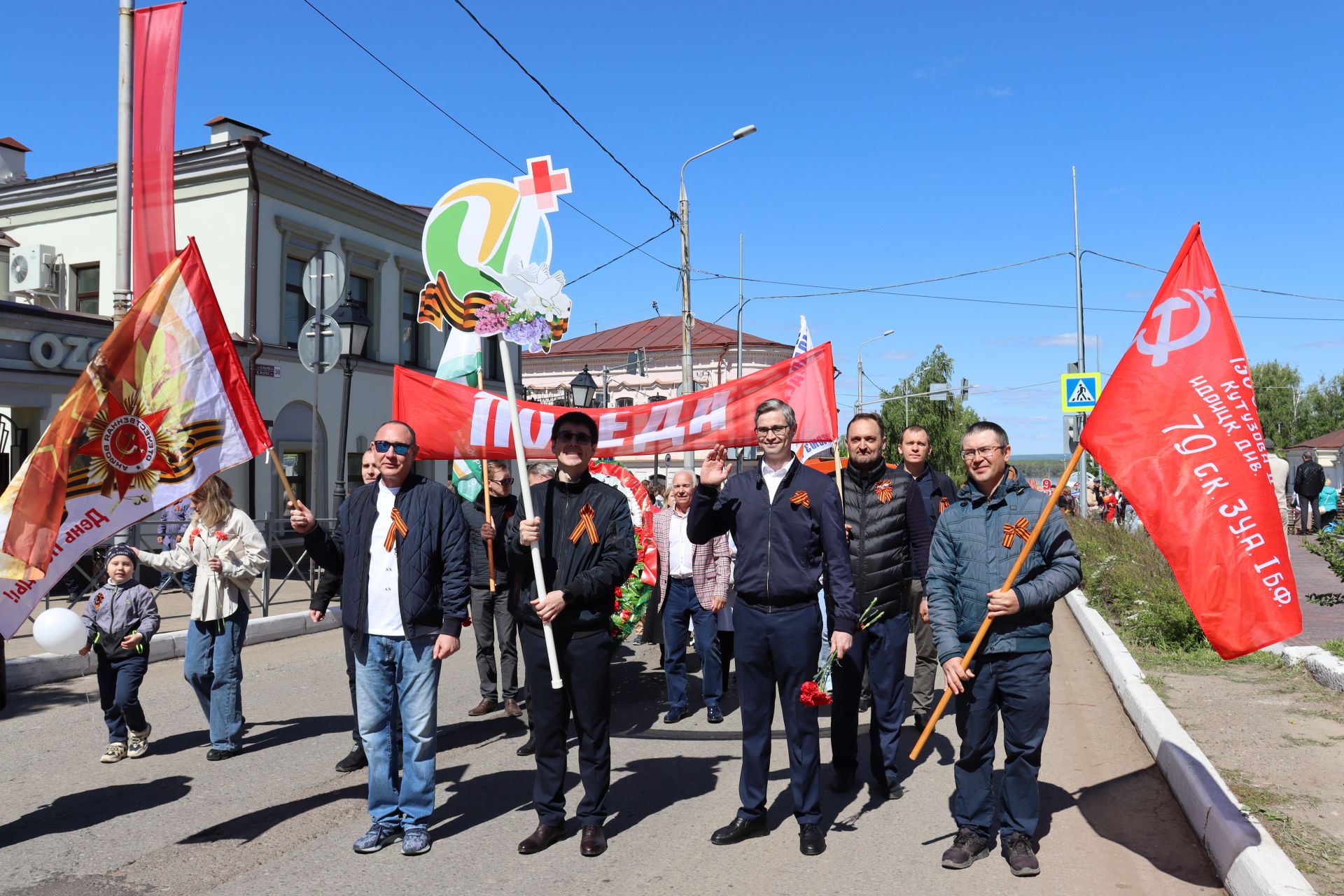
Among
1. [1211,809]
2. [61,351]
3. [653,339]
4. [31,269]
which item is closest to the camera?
[1211,809]

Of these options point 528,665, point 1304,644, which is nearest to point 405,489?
point 528,665

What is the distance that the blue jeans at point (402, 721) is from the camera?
5.03 metres

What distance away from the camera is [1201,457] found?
4609 millimetres

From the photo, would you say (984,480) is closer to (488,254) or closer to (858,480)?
(858,480)

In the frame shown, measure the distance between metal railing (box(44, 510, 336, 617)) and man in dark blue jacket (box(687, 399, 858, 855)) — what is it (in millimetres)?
6547

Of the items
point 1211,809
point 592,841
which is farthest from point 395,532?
point 1211,809

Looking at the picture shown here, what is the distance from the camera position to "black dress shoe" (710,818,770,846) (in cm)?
506

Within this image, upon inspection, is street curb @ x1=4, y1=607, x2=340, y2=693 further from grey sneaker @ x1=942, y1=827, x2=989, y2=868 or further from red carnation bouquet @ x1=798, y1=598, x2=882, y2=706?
grey sneaker @ x1=942, y1=827, x2=989, y2=868

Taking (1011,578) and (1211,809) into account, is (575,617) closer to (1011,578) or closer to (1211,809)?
(1011,578)

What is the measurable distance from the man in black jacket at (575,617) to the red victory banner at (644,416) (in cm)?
220

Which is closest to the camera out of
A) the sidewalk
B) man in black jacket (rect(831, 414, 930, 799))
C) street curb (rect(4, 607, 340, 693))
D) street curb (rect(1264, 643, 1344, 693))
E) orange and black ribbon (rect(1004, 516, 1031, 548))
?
orange and black ribbon (rect(1004, 516, 1031, 548))

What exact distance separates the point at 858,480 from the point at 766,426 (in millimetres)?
1276

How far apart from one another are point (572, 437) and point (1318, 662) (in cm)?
626

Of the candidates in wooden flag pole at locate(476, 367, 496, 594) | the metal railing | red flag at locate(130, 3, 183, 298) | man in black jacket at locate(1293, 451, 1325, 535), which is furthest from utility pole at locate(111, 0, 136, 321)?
man in black jacket at locate(1293, 451, 1325, 535)
